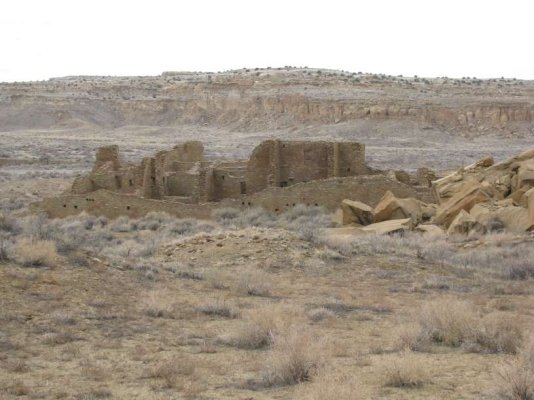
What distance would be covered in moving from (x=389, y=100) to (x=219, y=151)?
72.9 ft

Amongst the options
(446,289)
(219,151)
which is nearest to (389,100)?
(219,151)

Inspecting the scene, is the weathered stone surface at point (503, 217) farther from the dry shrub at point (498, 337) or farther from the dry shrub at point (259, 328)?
the dry shrub at point (259, 328)

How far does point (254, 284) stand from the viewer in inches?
464

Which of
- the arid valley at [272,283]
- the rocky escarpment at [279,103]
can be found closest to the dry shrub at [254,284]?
the arid valley at [272,283]

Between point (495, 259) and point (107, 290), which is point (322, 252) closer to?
point (495, 259)

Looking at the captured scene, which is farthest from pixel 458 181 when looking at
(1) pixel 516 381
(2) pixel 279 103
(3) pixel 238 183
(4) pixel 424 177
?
(2) pixel 279 103

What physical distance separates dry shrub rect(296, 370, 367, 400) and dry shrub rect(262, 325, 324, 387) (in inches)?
6.2

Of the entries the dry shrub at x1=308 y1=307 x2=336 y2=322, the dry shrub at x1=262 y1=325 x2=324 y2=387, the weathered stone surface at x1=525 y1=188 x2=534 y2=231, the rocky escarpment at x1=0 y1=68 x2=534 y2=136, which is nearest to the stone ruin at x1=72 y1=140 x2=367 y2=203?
the weathered stone surface at x1=525 y1=188 x2=534 y2=231

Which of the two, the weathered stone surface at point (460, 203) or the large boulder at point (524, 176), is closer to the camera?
the weathered stone surface at point (460, 203)

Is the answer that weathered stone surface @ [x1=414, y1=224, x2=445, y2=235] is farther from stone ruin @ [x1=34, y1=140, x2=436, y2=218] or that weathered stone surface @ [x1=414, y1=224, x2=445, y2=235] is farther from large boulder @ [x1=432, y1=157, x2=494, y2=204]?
stone ruin @ [x1=34, y1=140, x2=436, y2=218]

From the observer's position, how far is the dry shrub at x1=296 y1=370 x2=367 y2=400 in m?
5.66

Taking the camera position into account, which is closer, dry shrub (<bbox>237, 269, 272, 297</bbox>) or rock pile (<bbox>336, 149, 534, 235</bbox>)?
dry shrub (<bbox>237, 269, 272, 297</bbox>)

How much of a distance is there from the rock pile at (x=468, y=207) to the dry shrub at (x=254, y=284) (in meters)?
6.36

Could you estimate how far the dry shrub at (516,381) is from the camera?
5598mm
